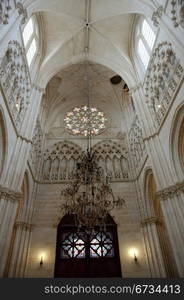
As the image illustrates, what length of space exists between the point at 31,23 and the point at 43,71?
269 cm

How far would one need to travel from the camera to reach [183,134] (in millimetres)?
7965

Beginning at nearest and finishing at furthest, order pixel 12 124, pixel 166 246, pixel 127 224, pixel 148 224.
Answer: pixel 12 124 → pixel 166 246 → pixel 148 224 → pixel 127 224

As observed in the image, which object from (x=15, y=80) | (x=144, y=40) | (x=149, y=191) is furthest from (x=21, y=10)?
(x=149, y=191)

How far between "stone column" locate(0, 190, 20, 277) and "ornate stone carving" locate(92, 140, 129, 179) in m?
7.10

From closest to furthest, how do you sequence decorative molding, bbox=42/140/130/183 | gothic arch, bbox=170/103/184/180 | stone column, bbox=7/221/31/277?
gothic arch, bbox=170/103/184/180
stone column, bbox=7/221/31/277
decorative molding, bbox=42/140/130/183

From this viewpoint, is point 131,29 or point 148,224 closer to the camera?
point 148,224

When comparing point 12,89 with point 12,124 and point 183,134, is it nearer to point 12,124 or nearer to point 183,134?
point 12,124

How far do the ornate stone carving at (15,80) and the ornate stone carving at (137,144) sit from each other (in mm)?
7123

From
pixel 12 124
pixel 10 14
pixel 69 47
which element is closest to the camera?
pixel 10 14

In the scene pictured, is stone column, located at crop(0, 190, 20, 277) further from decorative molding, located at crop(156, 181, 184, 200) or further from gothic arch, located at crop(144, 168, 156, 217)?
gothic arch, located at crop(144, 168, 156, 217)

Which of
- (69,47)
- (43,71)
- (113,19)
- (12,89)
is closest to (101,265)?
(12,89)

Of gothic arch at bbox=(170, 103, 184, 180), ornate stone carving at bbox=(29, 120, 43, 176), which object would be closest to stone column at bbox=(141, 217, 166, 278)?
gothic arch at bbox=(170, 103, 184, 180)

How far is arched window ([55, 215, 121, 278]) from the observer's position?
1026 centimetres

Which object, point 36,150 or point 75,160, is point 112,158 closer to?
point 75,160
